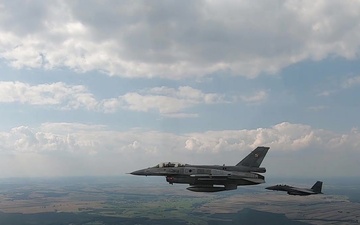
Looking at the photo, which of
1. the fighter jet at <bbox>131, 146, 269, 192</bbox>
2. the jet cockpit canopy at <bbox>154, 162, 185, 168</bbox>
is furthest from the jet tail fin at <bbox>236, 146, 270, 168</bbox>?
the jet cockpit canopy at <bbox>154, 162, 185, 168</bbox>

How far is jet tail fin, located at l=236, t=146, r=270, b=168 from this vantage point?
1970 inches

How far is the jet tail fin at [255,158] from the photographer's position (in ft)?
164

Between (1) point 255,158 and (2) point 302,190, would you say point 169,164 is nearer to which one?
(1) point 255,158

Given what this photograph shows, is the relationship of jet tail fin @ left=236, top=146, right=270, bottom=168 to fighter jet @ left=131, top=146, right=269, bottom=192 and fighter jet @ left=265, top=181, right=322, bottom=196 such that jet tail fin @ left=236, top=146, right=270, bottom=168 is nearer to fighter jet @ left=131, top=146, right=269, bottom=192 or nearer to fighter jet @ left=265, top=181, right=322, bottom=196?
fighter jet @ left=131, top=146, right=269, bottom=192

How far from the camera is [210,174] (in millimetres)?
47594

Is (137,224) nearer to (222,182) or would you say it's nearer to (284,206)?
(284,206)

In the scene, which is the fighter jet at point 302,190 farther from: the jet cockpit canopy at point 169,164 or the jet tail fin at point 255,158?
the jet cockpit canopy at point 169,164

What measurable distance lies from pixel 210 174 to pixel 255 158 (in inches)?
317

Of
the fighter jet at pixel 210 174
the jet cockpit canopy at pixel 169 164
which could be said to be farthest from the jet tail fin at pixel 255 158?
the jet cockpit canopy at pixel 169 164

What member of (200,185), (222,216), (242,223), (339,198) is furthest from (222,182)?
(339,198)

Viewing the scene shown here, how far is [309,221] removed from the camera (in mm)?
147250

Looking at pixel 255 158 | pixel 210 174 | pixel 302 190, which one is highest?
pixel 255 158

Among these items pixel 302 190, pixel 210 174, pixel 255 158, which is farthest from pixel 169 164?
pixel 302 190

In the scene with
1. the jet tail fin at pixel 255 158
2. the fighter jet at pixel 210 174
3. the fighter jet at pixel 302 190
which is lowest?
the fighter jet at pixel 302 190
